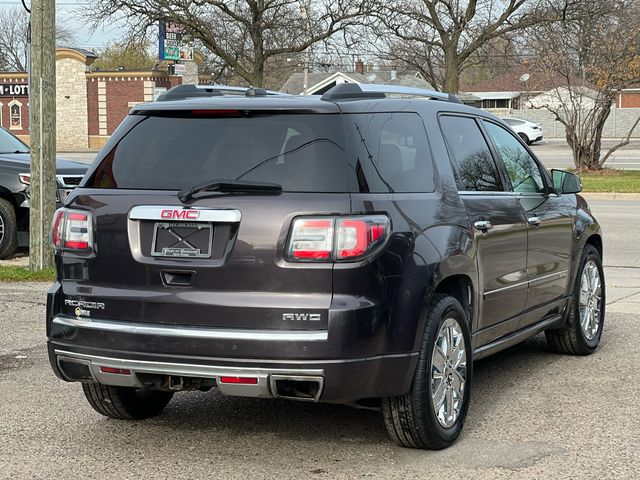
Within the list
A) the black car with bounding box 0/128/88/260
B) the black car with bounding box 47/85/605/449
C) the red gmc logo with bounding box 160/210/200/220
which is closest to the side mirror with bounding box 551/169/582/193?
the black car with bounding box 47/85/605/449

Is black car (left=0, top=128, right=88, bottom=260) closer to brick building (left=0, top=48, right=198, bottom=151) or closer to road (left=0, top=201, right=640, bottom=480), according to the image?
road (left=0, top=201, right=640, bottom=480)

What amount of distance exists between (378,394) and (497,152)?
2242 mm

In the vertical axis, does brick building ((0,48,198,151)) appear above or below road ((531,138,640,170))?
above

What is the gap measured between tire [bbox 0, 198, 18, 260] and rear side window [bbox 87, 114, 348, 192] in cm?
842

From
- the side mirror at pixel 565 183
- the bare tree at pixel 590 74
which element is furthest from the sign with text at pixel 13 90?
the side mirror at pixel 565 183

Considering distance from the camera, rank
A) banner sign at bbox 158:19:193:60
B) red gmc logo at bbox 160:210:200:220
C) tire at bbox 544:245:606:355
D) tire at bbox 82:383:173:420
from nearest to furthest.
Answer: red gmc logo at bbox 160:210:200:220 < tire at bbox 82:383:173:420 < tire at bbox 544:245:606:355 < banner sign at bbox 158:19:193:60

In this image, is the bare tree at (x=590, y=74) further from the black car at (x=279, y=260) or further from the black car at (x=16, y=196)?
the black car at (x=279, y=260)

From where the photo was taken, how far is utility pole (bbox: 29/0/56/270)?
1149cm

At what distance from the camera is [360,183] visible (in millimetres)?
4906

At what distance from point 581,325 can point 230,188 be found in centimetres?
356

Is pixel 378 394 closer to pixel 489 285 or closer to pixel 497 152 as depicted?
pixel 489 285

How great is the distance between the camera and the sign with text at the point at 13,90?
69.2 meters

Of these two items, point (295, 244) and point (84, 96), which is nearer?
point (295, 244)

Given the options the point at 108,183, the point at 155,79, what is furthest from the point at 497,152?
the point at 155,79
